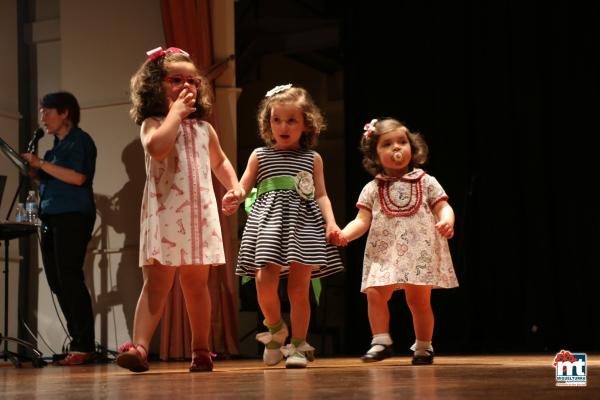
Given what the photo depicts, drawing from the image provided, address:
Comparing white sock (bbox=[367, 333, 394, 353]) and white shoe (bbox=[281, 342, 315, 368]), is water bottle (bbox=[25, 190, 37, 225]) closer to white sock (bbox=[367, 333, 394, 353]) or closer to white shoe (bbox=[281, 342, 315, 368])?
white shoe (bbox=[281, 342, 315, 368])

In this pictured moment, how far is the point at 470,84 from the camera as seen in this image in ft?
18.3

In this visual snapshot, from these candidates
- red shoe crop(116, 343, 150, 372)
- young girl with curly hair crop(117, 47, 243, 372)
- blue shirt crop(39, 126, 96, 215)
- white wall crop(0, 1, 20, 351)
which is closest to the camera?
red shoe crop(116, 343, 150, 372)

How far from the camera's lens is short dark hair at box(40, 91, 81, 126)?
16.0 ft

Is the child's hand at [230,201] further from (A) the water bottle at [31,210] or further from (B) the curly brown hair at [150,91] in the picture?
(A) the water bottle at [31,210]

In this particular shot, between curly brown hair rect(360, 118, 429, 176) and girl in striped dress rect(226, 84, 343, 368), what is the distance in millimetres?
318

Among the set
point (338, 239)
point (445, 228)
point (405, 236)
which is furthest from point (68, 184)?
point (445, 228)

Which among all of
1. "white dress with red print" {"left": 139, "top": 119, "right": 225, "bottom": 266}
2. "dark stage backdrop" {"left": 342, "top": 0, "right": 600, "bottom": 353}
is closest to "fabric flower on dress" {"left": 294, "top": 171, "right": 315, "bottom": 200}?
"white dress with red print" {"left": 139, "top": 119, "right": 225, "bottom": 266}

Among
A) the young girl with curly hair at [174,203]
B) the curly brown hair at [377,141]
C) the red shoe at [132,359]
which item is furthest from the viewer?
the curly brown hair at [377,141]

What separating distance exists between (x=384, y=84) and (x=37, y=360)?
2691mm

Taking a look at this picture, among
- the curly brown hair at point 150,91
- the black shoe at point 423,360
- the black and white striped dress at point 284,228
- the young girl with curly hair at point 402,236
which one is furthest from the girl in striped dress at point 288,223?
the curly brown hair at point 150,91

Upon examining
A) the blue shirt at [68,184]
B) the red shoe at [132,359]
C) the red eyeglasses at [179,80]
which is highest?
the red eyeglasses at [179,80]

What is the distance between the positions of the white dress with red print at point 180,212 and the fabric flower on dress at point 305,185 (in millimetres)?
459

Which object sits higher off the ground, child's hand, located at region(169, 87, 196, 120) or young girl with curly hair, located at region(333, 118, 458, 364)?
child's hand, located at region(169, 87, 196, 120)

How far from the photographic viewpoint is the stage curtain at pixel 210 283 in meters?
5.10
